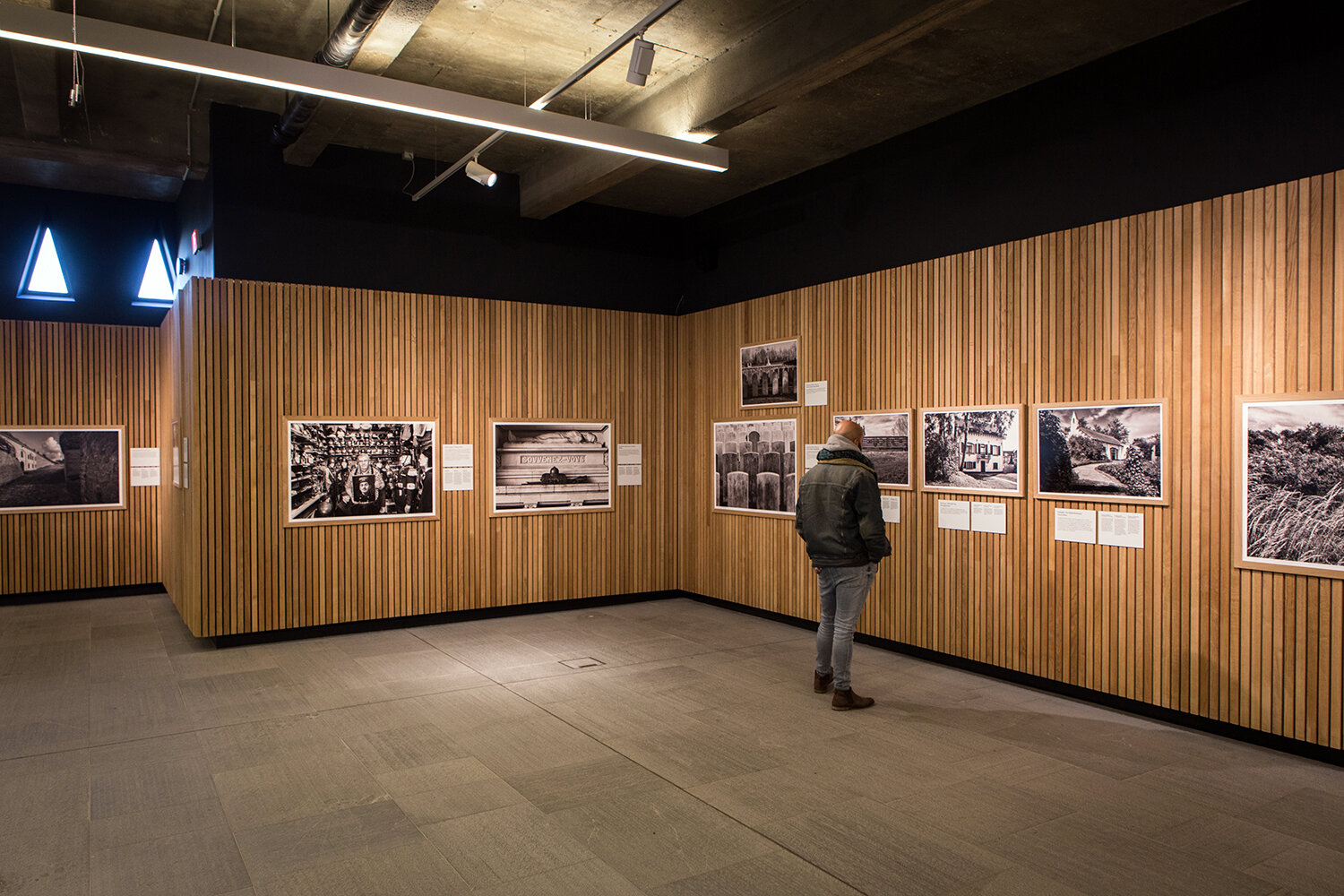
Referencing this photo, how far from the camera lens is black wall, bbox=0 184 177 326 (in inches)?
376

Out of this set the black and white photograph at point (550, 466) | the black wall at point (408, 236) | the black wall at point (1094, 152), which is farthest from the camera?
the black and white photograph at point (550, 466)

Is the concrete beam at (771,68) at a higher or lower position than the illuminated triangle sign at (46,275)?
higher

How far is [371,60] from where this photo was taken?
598 centimetres

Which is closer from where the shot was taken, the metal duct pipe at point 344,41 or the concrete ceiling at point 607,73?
the metal duct pipe at point 344,41

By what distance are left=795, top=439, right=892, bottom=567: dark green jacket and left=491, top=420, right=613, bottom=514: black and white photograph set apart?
3.82 metres

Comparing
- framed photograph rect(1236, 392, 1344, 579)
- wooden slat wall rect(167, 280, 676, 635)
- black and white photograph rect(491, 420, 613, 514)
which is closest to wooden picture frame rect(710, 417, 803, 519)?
wooden slat wall rect(167, 280, 676, 635)

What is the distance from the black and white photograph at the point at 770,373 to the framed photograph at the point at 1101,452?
8.51 feet

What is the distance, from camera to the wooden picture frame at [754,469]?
8195mm

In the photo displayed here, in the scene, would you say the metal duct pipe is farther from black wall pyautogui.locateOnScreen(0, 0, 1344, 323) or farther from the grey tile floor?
the grey tile floor

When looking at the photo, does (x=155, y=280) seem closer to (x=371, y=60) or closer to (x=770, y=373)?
(x=371, y=60)

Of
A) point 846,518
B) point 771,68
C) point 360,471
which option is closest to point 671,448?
point 360,471

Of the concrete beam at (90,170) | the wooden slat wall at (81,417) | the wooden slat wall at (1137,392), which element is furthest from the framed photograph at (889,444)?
the wooden slat wall at (81,417)

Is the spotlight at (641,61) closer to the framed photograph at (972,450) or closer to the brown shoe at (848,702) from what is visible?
the framed photograph at (972,450)

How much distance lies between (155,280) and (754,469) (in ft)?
24.3
